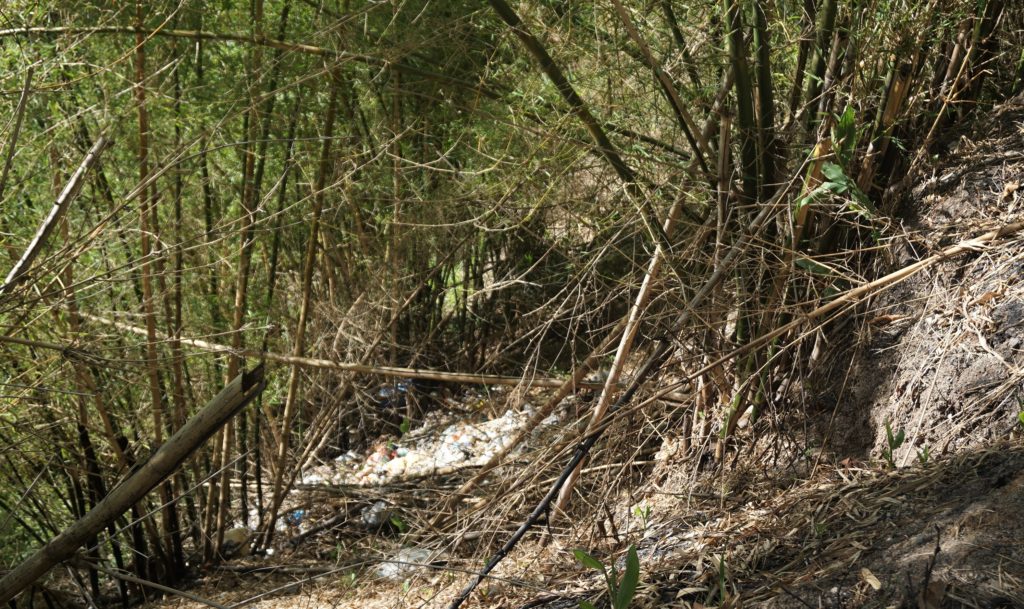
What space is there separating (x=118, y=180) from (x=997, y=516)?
3.30 metres

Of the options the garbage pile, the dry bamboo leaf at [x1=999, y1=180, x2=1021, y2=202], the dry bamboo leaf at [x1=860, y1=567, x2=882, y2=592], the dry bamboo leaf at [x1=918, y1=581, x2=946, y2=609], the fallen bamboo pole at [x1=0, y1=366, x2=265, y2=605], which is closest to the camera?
the fallen bamboo pole at [x1=0, y1=366, x2=265, y2=605]

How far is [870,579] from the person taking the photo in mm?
1852

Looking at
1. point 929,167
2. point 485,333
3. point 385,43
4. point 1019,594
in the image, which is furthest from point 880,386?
point 485,333

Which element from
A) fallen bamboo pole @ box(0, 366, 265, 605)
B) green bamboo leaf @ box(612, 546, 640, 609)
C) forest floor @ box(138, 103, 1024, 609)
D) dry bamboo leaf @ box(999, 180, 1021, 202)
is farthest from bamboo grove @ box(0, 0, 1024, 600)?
green bamboo leaf @ box(612, 546, 640, 609)

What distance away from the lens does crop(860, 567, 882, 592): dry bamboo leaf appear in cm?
182

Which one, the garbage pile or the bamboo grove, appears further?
the garbage pile

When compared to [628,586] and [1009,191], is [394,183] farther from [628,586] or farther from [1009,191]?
[628,586]

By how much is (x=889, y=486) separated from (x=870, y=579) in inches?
18.0

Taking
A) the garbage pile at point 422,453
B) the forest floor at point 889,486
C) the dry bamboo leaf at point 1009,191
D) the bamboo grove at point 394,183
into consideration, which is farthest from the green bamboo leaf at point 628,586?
the garbage pile at point 422,453

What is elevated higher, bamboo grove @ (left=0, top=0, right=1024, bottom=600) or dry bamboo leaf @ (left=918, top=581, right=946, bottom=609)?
bamboo grove @ (left=0, top=0, right=1024, bottom=600)

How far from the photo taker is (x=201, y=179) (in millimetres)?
3771

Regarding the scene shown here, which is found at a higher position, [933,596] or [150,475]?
[150,475]

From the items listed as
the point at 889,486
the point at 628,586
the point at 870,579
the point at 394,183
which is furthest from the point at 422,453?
the point at 870,579

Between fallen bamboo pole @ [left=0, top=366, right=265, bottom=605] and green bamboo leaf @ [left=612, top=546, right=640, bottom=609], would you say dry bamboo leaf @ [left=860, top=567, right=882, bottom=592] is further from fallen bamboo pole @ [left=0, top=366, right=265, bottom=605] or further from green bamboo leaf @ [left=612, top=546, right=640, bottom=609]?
fallen bamboo pole @ [left=0, top=366, right=265, bottom=605]
